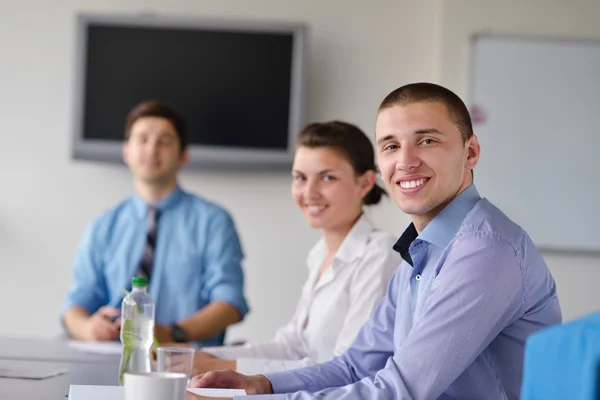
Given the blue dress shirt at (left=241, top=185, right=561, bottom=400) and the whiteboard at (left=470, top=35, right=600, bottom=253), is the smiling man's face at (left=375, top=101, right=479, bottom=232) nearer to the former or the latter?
the blue dress shirt at (left=241, top=185, right=561, bottom=400)

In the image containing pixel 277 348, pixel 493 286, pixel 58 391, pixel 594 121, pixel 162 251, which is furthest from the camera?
pixel 594 121

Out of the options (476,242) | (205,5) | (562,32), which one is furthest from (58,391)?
(562,32)

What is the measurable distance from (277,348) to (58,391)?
995mm

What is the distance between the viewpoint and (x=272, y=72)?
4.44m

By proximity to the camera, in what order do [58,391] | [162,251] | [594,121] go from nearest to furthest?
1. [58,391]
2. [162,251]
3. [594,121]

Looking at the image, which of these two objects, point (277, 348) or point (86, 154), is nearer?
point (277, 348)

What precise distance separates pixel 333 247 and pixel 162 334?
708mm

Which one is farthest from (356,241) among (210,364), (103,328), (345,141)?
(103,328)

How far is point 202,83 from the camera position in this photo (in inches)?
176

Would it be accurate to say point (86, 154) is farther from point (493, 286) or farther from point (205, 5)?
point (493, 286)

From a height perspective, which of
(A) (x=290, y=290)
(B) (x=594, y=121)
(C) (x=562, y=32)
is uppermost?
(C) (x=562, y=32)

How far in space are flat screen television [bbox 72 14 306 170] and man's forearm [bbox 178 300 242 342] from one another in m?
1.19

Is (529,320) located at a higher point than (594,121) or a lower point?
lower

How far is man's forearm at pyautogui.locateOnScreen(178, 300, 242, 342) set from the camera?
3.25m
